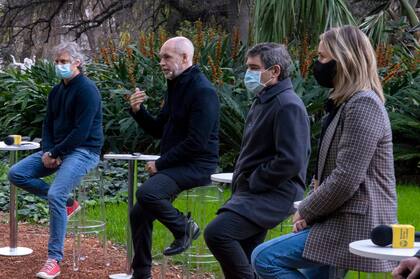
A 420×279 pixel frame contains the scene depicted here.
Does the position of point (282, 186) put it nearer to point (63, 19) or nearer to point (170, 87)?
point (170, 87)

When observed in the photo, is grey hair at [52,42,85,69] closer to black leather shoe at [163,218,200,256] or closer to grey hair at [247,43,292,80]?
black leather shoe at [163,218,200,256]

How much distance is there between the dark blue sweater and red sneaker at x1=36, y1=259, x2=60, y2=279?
0.85 meters

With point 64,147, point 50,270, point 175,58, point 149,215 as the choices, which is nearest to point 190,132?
point 175,58

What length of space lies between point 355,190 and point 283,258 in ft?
1.72

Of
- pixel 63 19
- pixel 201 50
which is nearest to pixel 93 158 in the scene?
pixel 201 50

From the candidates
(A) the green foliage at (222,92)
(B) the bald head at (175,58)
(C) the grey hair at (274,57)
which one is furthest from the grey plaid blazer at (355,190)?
(A) the green foliage at (222,92)

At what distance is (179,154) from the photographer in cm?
645

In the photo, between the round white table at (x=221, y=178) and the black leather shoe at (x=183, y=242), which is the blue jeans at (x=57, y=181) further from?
the round white table at (x=221, y=178)

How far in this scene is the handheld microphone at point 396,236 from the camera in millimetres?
3979

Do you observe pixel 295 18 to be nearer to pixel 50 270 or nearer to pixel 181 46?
pixel 181 46

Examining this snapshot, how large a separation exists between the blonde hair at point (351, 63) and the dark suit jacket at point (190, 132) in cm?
185

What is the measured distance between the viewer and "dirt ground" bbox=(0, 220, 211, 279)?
294 inches

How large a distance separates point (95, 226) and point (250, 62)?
3.22m

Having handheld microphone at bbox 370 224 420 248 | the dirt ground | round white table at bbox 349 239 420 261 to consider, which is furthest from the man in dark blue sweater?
handheld microphone at bbox 370 224 420 248
